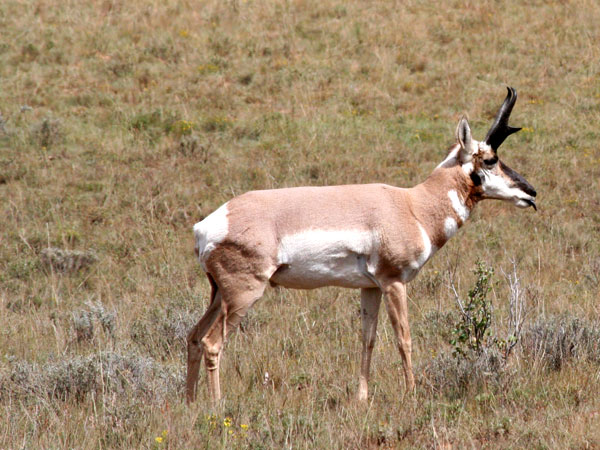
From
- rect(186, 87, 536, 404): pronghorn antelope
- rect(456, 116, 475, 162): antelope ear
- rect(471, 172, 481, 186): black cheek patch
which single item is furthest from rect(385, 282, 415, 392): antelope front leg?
rect(456, 116, 475, 162): antelope ear

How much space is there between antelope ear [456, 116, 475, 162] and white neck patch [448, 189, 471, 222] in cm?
32

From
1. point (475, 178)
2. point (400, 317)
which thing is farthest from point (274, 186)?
point (400, 317)

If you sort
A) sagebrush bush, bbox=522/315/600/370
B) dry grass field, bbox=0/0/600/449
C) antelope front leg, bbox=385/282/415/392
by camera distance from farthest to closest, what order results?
sagebrush bush, bbox=522/315/600/370, antelope front leg, bbox=385/282/415/392, dry grass field, bbox=0/0/600/449

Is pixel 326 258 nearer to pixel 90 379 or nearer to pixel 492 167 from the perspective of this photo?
pixel 492 167

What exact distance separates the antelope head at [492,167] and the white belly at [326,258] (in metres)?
1.13

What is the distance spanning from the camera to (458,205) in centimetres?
649

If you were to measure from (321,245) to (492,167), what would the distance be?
1685 millimetres

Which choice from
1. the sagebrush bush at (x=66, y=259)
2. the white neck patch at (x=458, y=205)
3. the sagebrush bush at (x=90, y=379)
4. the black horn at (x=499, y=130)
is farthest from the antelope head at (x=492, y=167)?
the sagebrush bush at (x=66, y=259)

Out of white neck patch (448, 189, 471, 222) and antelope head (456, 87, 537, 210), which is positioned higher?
antelope head (456, 87, 537, 210)

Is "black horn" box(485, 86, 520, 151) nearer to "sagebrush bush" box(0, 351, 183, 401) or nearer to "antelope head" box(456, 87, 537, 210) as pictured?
"antelope head" box(456, 87, 537, 210)

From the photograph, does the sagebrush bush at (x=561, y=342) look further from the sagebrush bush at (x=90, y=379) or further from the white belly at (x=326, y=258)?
the sagebrush bush at (x=90, y=379)

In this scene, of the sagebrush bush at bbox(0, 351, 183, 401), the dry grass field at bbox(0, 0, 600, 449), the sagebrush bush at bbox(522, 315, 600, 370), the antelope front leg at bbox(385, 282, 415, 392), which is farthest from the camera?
the sagebrush bush at bbox(522, 315, 600, 370)

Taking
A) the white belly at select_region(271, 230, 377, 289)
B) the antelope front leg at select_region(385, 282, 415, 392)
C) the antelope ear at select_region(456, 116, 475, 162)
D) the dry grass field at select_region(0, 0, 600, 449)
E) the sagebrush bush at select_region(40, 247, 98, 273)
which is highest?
the antelope ear at select_region(456, 116, 475, 162)

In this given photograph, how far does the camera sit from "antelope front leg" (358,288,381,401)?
20.3ft
